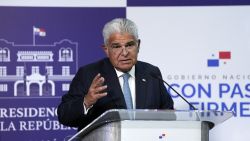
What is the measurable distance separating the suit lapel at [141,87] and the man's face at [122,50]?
0.39 ft

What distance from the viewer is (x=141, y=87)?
2928mm

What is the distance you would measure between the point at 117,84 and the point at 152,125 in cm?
68

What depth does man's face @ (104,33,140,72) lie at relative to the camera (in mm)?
2770

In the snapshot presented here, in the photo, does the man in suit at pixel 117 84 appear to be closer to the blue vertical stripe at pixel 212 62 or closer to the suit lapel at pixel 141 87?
the suit lapel at pixel 141 87

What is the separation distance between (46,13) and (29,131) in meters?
0.94

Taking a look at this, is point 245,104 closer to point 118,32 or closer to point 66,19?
point 66,19

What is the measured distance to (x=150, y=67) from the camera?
3123 millimetres

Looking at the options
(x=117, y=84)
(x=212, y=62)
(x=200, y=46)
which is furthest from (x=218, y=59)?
(x=117, y=84)

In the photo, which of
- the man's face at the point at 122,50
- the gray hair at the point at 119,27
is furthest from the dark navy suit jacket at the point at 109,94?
the gray hair at the point at 119,27

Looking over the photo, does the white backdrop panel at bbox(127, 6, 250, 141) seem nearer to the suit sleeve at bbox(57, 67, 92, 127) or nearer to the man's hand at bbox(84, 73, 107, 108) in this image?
the suit sleeve at bbox(57, 67, 92, 127)

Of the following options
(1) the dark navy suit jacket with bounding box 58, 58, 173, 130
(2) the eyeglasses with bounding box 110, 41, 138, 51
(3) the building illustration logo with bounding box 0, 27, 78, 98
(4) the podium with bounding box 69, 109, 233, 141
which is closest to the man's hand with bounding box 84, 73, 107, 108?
(4) the podium with bounding box 69, 109, 233, 141

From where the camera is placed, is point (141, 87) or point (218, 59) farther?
point (218, 59)

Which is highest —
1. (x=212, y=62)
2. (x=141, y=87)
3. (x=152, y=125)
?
(x=212, y=62)

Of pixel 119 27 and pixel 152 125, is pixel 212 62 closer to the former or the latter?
pixel 119 27
